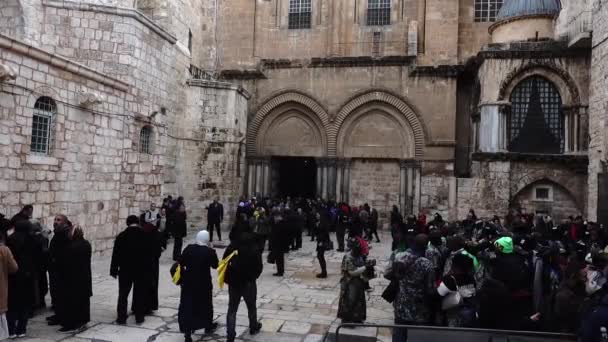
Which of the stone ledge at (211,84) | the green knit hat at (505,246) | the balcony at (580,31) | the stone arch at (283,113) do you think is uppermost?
the balcony at (580,31)

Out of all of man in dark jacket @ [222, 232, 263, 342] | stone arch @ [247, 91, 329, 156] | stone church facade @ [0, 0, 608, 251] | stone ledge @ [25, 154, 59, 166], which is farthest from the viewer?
stone arch @ [247, 91, 329, 156]

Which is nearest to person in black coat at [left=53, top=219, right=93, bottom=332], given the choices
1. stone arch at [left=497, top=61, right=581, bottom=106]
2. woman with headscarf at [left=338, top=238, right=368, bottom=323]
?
woman with headscarf at [left=338, top=238, right=368, bottom=323]

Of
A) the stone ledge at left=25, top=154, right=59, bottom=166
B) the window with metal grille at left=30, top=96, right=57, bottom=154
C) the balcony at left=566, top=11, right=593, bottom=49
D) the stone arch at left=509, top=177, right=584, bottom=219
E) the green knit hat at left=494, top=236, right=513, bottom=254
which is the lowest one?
the green knit hat at left=494, top=236, right=513, bottom=254

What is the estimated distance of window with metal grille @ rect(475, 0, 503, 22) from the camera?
2055cm

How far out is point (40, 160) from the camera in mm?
9203

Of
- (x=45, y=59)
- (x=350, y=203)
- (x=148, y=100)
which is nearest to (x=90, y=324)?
(x=45, y=59)

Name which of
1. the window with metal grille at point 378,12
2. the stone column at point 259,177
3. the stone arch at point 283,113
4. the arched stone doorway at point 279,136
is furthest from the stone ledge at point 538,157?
the stone column at point 259,177

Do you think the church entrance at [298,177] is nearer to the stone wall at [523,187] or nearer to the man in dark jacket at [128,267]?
the stone wall at [523,187]

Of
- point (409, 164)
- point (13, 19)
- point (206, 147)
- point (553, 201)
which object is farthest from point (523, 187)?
point (13, 19)

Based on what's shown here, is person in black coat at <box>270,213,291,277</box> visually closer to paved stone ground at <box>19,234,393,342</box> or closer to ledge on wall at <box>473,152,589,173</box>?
paved stone ground at <box>19,234,393,342</box>

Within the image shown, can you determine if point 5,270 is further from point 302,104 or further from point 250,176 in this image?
point 302,104

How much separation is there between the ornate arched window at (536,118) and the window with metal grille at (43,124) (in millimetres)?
14904

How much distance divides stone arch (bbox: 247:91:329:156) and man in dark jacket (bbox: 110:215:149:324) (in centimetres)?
1467

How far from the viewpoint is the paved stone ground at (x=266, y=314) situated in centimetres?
620
